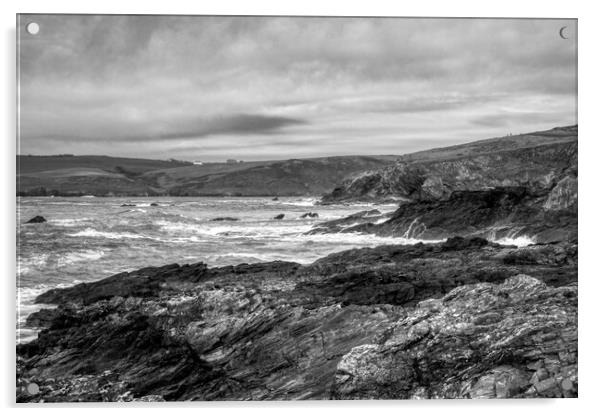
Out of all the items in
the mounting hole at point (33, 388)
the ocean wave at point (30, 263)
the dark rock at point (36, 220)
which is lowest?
the mounting hole at point (33, 388)

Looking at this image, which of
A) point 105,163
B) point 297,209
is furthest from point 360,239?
point 105,163

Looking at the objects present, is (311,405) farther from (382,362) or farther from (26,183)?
(26,183)

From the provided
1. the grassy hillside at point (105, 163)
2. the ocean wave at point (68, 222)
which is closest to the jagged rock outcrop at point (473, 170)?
the grassy hillside at point (105, 163)

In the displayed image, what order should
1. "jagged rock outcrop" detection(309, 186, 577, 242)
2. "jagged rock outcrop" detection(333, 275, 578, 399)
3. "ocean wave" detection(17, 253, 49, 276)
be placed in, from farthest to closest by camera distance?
"jagged rock outcrop" detection(309, 186, 577, 242) → "ocean wave" detection(17, 253, 49, 276) → "jagged rock outcrop" detection(333, 275, 578, 399)

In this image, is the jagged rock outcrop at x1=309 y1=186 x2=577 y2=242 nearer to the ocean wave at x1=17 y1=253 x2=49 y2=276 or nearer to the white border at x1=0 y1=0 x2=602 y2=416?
the white border at x1=0 y1=0 x2=602 y2=416

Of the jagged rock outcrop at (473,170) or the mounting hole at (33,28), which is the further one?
the jagged rock outcrop at (473,170)

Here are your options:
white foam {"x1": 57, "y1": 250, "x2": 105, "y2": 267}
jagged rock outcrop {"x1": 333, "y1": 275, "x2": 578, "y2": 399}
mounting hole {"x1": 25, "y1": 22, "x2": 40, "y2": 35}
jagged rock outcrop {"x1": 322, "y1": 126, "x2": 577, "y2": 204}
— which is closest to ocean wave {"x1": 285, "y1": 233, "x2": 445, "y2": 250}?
jagged rock outcrop {"x1": 322, "y1": 126, "x2": 577, "y2": 204}

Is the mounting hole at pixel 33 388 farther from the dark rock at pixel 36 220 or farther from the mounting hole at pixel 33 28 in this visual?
the mounting hole at pixel 33 28
